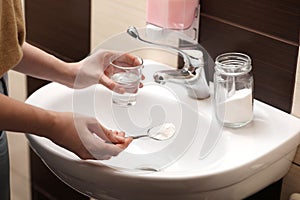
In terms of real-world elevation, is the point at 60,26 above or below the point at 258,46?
below

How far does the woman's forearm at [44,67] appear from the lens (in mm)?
1491

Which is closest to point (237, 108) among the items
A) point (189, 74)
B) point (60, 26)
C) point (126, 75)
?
point (189, 74)

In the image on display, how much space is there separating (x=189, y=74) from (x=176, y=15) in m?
0.14

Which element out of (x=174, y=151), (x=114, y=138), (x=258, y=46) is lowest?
(x=174, y=151)

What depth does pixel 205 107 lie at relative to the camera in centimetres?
150

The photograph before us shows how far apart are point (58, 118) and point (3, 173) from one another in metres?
0.46

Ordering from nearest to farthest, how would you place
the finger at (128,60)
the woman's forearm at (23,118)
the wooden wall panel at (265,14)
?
the woman's forearm at (23,118), the wooden wall panel at (265,14), the finger at (128,60)

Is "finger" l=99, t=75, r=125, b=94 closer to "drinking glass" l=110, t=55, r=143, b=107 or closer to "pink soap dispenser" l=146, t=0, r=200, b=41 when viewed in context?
"drinking glass" l=110, t=55, r=143, b=107

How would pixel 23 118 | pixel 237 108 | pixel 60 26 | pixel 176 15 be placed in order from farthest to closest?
pixel 60 26, pixel 176 15, pixel 237 108, pixel 23 118

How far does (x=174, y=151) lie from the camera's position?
4.86 feet

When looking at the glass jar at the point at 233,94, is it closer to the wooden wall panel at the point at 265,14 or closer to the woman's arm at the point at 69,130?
the wooden wall panel at the point at 265,14

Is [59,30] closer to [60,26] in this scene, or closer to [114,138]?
[60,26]

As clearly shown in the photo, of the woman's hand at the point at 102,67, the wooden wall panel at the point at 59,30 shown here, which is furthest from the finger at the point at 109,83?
the wooden wall panel at the point at 59,30

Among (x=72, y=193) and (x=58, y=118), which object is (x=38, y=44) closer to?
(x=72, y=193)
